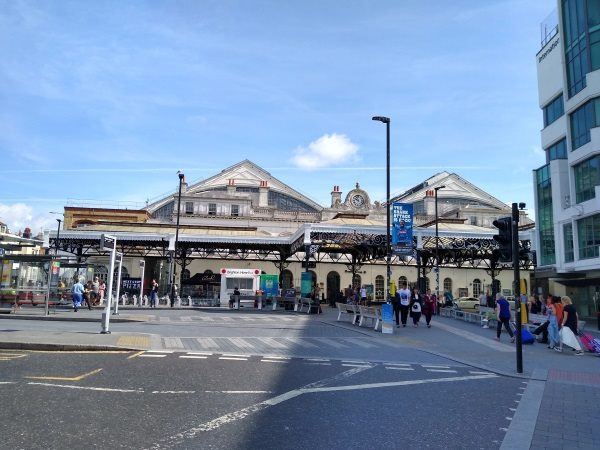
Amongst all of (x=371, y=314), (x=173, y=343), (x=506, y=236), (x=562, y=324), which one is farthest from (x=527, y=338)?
(x=173, y=343)

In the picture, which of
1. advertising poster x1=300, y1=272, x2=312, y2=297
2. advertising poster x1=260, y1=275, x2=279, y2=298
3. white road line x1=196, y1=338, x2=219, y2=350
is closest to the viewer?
white road line x1=196, y1=338, x2=219, y2=350

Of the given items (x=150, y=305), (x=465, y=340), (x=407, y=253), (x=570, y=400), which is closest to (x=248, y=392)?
(x=570, y=400)

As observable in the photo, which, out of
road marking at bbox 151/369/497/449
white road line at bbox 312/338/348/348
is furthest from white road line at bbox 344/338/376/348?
road marking at bbox 151/369/497/449

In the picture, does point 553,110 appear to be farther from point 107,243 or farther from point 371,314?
point 107,243

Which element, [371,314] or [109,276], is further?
[371,314]

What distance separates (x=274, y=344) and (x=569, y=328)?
830 centimetres

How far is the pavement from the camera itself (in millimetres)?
5738

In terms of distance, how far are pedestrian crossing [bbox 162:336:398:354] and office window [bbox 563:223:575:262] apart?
21.4 m

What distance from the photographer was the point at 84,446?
4879 mm

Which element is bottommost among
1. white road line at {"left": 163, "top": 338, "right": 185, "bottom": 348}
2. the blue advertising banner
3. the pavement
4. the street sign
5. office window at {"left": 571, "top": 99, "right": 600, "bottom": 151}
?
the pavement

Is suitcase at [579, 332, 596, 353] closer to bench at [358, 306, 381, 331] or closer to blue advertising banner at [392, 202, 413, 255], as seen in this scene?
bench at [358, 306, 381, 331]

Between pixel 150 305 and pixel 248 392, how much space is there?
2711 cm

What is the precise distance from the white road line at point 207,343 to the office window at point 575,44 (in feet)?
87.6

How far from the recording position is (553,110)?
36.2 meters
